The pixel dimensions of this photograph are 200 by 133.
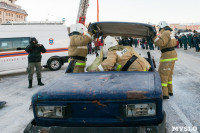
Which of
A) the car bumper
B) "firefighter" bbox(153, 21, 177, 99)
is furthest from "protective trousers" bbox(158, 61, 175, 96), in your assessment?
the car bumper

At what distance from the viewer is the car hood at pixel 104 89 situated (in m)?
2.28

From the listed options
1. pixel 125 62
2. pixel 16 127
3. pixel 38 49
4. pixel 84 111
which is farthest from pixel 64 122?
pixel 38 49

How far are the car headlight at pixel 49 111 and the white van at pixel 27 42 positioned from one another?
30.4 feet

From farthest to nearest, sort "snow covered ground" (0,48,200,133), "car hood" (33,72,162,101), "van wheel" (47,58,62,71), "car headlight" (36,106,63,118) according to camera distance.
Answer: "van wheel" (47,58,62,71) < "snow covered ground" (0,48,200,133) < "car headlight" (36,106,63,118) < "car hood" (33,72,162,101)

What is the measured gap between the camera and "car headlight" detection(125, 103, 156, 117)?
7.50ft

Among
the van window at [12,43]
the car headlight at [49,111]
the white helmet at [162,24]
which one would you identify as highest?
the white helmet at [162,24]

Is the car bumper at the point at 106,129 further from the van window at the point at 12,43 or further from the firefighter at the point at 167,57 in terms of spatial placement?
the van window at the point at 12,43

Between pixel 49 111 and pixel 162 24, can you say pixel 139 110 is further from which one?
pixel 162 24

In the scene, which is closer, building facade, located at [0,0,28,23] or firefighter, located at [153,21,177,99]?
firefighter, located at [153,21,177,99]

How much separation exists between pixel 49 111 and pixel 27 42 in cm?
975

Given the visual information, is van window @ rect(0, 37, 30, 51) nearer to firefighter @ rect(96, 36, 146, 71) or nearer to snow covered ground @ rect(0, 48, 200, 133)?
snow covered ground @ rect(0, 48, 200, 133)

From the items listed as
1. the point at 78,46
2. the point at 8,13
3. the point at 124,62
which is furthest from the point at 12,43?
the point at 8,13

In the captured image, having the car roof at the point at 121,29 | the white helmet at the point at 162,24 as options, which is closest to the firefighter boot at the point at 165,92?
the car roof at the point at 121,29

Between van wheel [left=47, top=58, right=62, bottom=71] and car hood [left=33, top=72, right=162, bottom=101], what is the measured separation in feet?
30.5
